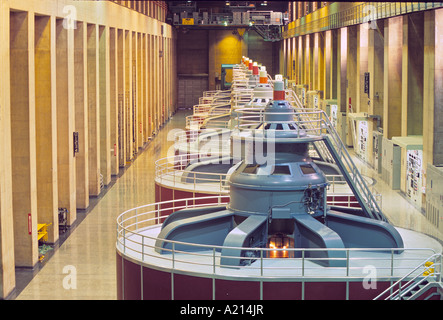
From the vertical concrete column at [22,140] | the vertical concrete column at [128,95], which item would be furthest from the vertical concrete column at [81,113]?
the vertical concrete column at [128,95]

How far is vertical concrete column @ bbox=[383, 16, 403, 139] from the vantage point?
3219 cm

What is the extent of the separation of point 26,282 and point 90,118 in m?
12.5

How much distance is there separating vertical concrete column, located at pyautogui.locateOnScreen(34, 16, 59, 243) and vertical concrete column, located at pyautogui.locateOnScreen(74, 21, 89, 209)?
15.3 feet

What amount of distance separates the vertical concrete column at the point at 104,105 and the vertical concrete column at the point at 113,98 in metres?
1.63

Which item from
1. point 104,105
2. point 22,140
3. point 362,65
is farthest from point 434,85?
point 362,65

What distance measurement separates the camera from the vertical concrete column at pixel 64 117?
1011 inches

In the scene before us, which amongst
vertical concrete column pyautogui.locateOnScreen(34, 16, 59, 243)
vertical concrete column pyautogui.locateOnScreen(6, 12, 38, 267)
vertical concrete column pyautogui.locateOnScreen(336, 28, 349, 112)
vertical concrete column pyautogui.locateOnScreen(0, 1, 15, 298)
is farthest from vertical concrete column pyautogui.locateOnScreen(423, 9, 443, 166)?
vertical concrete column pyautogui.locateOnScreen(336, 28, 349, 112)

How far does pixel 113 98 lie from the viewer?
3631cm

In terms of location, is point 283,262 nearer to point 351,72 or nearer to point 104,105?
point 104,105

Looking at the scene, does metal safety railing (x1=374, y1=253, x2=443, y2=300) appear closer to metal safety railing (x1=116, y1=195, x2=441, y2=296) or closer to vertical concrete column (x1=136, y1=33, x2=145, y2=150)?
metal safety railing (x1=116, y1=195, x2=441, y2=296)

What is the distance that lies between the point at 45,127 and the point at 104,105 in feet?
34.6

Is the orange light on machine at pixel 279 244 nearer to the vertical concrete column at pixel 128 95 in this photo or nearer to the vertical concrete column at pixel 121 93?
the vertical concrete column at pixel 121 93

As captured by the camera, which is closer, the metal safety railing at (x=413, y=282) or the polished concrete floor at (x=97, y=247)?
the metal safety railing at (x=413, y=282)
